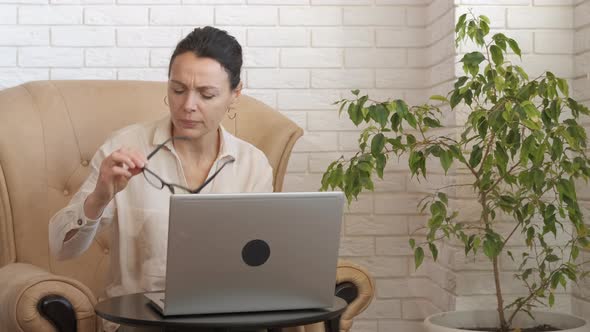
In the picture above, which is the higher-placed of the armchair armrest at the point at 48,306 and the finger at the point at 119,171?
the finger at the point at 119,171

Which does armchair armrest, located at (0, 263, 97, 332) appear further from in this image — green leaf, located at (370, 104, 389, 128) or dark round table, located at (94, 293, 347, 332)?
green leaf, located at (370, 104, 389, 128)

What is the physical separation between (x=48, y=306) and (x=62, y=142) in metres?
0.78

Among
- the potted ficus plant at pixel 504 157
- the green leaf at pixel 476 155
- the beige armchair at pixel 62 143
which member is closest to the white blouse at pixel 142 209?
the beige armchair at pixel 62 143

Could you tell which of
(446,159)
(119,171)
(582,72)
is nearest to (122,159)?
(119,171)

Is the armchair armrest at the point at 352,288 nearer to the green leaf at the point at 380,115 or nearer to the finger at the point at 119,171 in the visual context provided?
the green leaf at the point at 380,115

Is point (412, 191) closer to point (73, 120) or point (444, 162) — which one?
point (444, 162)

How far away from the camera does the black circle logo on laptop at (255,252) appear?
1.56 meters

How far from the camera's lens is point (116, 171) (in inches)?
68.1

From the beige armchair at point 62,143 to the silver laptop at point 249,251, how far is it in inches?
31.1

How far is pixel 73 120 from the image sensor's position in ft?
8.41

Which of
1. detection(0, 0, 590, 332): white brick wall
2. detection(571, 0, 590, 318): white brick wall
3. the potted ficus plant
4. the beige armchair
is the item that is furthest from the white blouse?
detection(571, 0, 590, 318): white brick wall

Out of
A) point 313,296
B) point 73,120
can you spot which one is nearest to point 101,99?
point 73,120

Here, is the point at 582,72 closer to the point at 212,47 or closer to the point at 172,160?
the point at 212,47

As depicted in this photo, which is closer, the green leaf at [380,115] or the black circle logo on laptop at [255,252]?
the black circle logo on laptop at [255,252]
